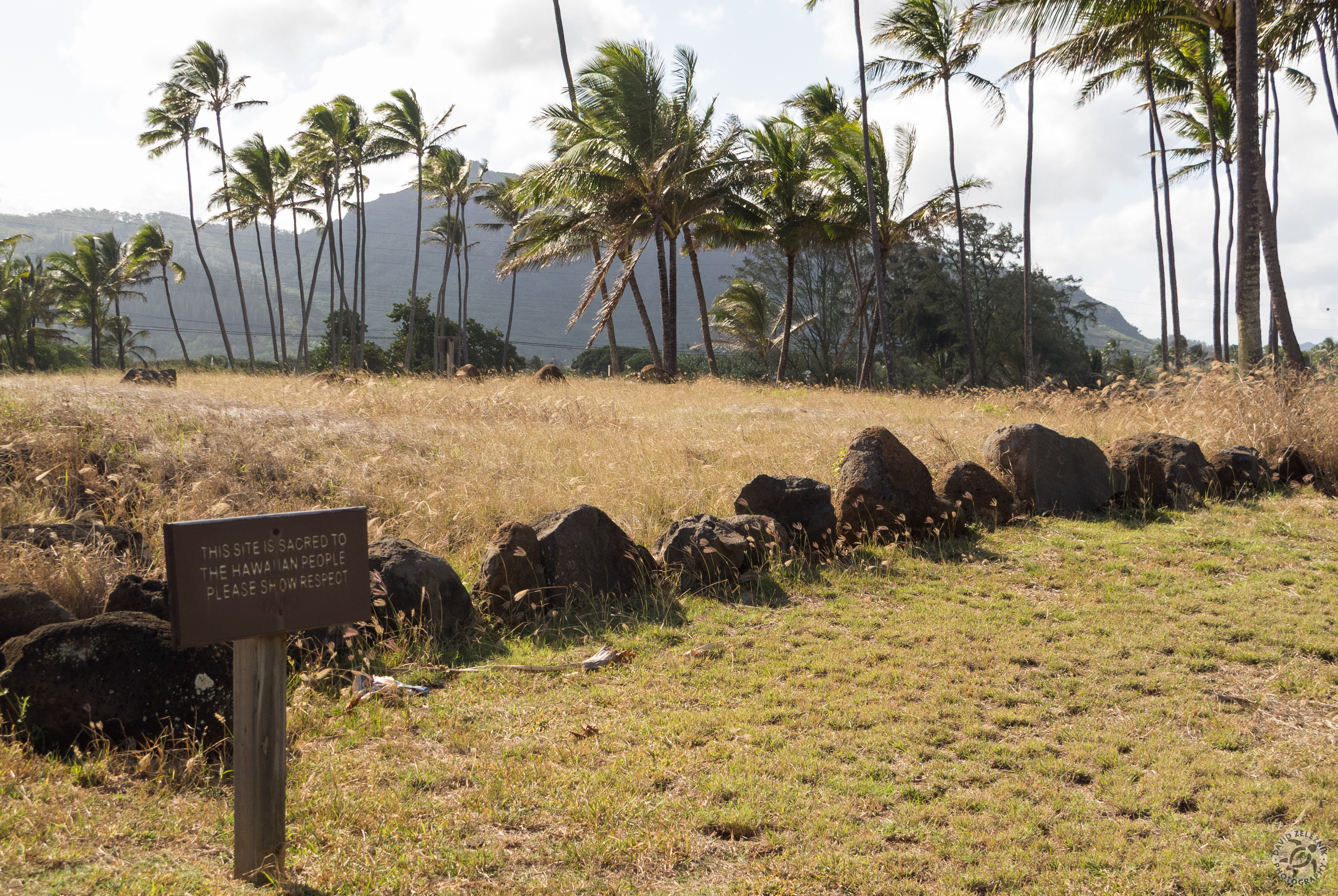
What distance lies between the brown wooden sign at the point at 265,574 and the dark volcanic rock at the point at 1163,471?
26.4 feet

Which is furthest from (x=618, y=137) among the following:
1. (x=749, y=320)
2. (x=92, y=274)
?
(x=92, y=274)

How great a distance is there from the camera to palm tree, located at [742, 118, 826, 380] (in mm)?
26828

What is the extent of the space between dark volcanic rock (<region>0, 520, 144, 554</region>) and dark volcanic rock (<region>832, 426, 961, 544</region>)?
5.63m

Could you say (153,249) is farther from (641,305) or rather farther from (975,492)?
(975,492)

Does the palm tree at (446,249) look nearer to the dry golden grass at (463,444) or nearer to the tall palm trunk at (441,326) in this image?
the tall palm trunk at (441,326)

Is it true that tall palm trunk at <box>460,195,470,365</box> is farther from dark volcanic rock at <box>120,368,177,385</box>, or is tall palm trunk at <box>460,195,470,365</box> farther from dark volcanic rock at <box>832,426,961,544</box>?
dark volcanic rock at <box>832,426,961,544</box>

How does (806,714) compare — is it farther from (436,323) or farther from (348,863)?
(436,323)

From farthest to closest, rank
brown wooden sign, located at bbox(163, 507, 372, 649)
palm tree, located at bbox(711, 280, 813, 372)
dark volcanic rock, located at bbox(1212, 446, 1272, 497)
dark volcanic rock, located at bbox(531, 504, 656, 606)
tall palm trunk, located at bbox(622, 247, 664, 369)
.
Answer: palm tree, located at bbox(711, 280, 813, 372), tall palm trunk, located at bbox(622, 247, 664, 369), dark volcanic rock, located at bbox(1212, 446, 1272, 497), dark volcanic rock, located at bbox(531, 504, 656, 606), brown wooden sign, located at bbox(163, 507, 372, 649)

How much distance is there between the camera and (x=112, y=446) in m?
7.76

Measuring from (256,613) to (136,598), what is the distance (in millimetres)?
2227

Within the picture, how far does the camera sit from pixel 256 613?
2.60 meters

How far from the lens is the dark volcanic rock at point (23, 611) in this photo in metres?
3.89

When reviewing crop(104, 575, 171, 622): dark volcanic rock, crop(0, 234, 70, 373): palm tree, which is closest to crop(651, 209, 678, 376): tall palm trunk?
crop(104, 575, 171, 622): dark volcanic rock

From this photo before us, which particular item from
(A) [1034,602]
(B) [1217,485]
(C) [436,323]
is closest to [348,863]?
(A) [1034,602]
